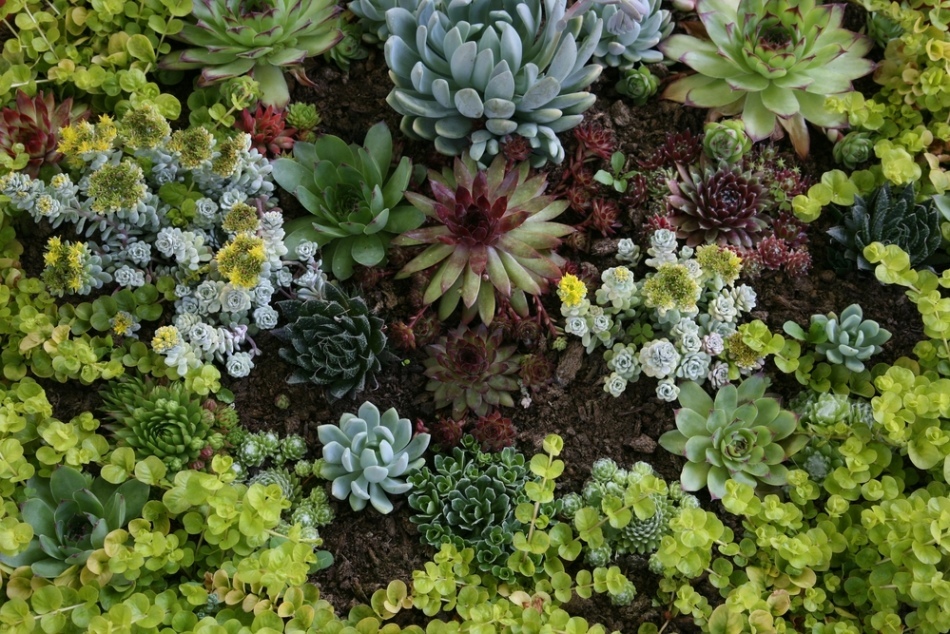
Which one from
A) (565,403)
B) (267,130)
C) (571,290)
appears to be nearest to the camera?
(571,290)

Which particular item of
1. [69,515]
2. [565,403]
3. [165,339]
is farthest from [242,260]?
[565,403]

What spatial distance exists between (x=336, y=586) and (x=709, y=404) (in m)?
1.24

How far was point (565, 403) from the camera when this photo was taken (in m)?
2.42

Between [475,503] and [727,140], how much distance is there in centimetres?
139

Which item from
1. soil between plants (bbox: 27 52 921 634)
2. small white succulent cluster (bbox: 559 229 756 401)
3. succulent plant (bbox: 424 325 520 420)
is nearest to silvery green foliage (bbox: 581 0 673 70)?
soil between plants (bbox: 27 52 921 634)

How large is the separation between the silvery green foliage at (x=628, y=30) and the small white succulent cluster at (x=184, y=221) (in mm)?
1168

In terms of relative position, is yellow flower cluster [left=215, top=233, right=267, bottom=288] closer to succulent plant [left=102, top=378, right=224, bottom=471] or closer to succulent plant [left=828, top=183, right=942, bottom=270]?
succulent plant [left=102, top=378, right=224, bottom=471]

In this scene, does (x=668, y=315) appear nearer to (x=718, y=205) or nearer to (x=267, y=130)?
(x=718, y=205)

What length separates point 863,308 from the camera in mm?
2441

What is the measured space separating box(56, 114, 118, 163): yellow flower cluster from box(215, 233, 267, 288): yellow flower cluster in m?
0.49

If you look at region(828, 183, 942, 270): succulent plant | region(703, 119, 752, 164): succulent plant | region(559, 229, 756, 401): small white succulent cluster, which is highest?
region(703, 119, 752, 164): succulent plant

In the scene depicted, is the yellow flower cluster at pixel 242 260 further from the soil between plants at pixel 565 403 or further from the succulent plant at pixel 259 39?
the succulent plant at pixel 259 39

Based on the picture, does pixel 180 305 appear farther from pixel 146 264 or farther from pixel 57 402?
pixel 57 402

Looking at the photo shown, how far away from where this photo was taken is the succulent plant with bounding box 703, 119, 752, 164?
2.45 metres
